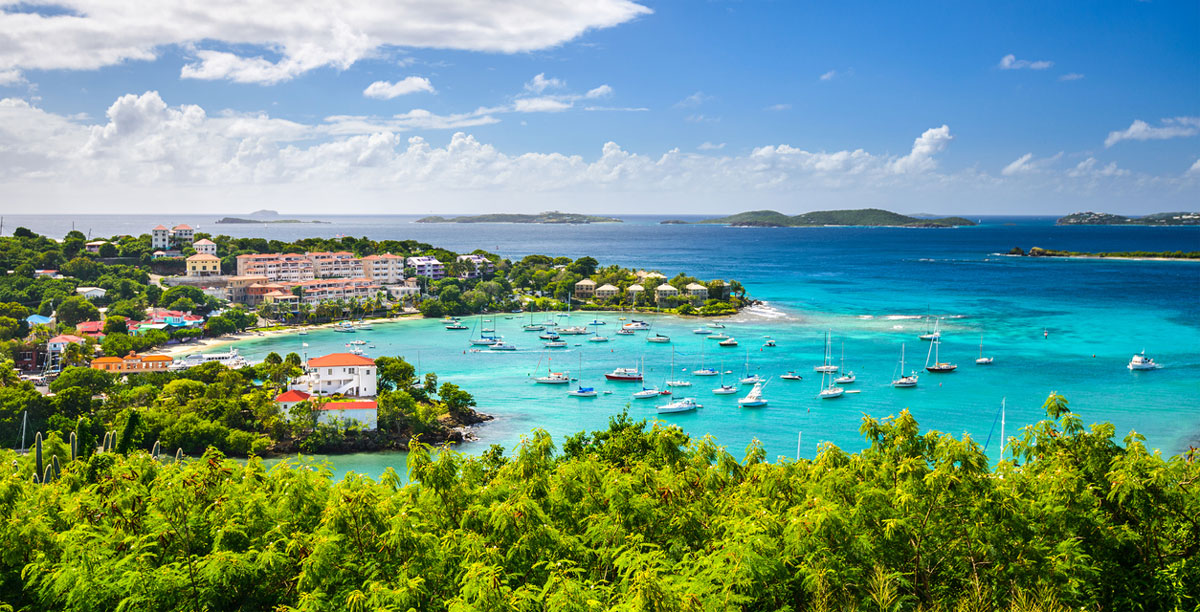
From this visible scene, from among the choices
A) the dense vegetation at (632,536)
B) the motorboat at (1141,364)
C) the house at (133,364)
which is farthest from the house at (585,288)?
the dense vegetation at (632,536)

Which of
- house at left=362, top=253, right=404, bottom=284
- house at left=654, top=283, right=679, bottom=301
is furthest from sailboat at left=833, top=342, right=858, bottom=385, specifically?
house at left=362, top=253, right=404, bottom=284

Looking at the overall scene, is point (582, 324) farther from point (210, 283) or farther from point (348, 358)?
point (210, 283)

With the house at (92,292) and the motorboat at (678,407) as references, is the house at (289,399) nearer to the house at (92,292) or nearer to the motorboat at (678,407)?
the motorboat at (678,407)

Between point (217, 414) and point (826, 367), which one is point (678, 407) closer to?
point (826, 367)

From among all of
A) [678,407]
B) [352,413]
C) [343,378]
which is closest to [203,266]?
[343,378]

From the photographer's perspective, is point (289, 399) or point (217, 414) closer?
point (217, 414)

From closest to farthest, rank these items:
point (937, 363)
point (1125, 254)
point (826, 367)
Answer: point (826, 367) < point (937, 363) < point (1125, 254)
